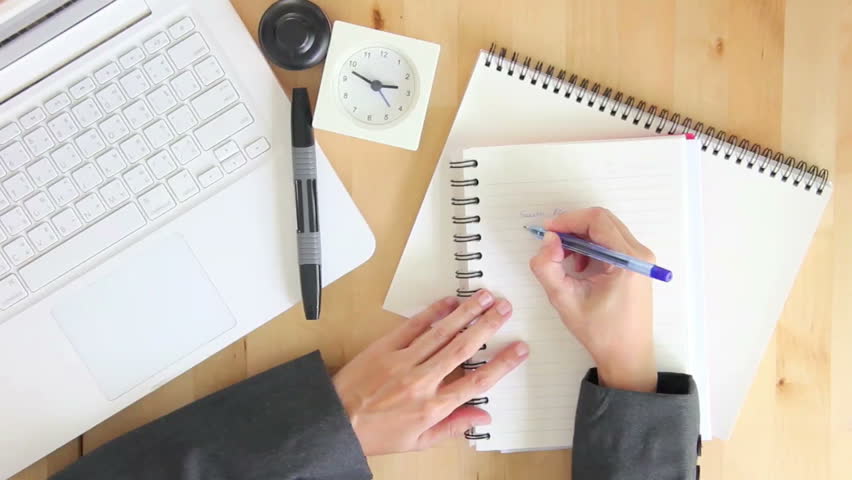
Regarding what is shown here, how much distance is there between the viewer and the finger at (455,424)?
0.77 m

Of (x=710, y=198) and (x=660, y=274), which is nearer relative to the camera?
(x=660, y=274)

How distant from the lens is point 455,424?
77cm

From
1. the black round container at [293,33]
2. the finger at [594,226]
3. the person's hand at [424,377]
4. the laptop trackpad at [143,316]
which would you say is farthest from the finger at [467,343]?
the black round container at [293,33]

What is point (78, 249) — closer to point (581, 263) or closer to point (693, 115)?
point (581, 263)

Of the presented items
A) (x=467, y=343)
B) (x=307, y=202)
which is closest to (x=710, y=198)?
(x=467, y=343)

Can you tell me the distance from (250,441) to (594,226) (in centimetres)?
41

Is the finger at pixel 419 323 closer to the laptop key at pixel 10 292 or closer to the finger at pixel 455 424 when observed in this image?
the finger at pixel 455 424

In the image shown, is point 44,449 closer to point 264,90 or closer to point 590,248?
point 264,90

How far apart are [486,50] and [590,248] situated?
242 millimetres

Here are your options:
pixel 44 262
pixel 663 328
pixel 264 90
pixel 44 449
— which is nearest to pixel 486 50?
pixel 264 90

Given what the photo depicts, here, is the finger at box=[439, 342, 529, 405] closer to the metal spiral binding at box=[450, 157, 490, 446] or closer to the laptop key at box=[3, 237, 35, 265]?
the metal spiral binding at box=[450, 157, 490, 446]

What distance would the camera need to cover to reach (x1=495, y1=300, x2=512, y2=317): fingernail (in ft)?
2.48

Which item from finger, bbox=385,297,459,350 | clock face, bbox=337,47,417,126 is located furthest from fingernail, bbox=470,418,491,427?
clock face, bbox=337,47,417,126

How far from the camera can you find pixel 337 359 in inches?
31.6
